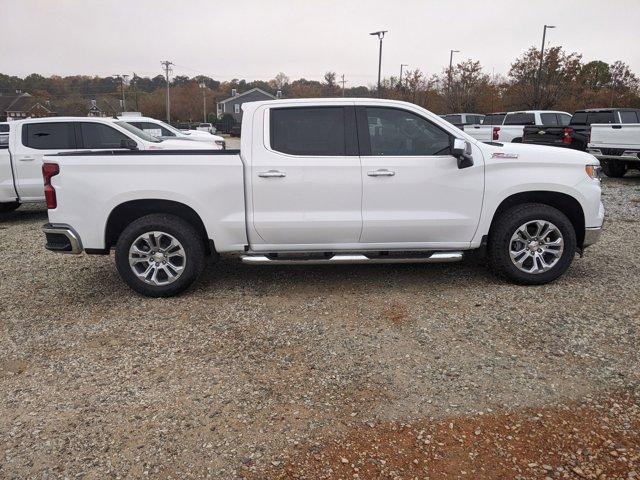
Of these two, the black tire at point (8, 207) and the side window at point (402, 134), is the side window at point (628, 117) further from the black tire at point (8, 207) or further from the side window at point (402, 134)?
the black tire at point (8, 207)

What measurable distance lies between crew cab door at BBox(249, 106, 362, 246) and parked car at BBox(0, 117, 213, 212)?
16.0 ft

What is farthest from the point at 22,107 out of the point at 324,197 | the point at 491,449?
the point at 491,449

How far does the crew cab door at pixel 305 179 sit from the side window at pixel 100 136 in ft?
18.2

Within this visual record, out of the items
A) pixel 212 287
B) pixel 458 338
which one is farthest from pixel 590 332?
pixel 212 287

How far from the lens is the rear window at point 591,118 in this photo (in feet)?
47.9

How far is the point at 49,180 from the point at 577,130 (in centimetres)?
1422

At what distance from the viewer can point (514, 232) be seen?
5016 mm

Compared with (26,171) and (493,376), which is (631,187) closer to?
(493,376)

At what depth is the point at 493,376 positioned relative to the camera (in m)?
3.46

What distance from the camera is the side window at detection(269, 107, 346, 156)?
4.89 metres

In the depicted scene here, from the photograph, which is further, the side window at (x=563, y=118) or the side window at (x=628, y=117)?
the side window at (x=563, y=118)

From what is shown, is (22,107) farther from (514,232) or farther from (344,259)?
(514,232)

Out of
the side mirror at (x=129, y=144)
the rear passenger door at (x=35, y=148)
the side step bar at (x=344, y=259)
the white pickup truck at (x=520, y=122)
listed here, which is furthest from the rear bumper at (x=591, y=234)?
the white pickup truck at (x=520, y=122)

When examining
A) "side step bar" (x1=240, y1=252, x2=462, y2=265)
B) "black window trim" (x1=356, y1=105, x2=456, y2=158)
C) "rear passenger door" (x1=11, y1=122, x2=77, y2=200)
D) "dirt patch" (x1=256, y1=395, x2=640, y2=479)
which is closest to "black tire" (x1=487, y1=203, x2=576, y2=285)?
"side step bar" (x1=240, y1=252, x2=462, y2=265)
